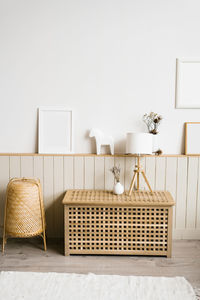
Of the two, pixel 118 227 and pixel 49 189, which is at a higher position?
pixel 49 189

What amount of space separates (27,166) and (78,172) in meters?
0.52

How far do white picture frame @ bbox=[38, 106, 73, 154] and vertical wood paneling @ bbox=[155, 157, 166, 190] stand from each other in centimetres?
89

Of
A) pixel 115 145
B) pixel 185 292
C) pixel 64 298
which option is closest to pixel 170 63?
pixel 115 145

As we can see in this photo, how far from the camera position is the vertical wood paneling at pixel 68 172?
2996 millimetres

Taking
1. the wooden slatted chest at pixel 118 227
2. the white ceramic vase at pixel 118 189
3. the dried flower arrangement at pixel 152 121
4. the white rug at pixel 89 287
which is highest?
the dried flower arrangement at pixel 152 121

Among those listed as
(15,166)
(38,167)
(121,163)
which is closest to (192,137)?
(121,163)

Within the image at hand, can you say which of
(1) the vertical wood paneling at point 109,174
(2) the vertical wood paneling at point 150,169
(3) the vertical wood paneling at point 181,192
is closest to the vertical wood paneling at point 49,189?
(1) the vertical wood paneling at point 109,174

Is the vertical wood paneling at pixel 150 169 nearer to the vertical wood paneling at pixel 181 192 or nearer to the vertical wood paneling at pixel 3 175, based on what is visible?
the vertical wood paneling at pixel 181 192

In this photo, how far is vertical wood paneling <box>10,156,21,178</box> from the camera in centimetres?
300

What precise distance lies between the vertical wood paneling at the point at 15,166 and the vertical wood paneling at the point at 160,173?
4.57 feet

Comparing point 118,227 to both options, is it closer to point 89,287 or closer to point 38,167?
point 89,287

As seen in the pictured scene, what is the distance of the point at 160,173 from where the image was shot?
3.01 m

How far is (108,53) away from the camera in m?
2.95

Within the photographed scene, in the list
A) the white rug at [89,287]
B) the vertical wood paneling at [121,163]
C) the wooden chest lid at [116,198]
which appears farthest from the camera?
the vertical wood paneling at [121,163]
